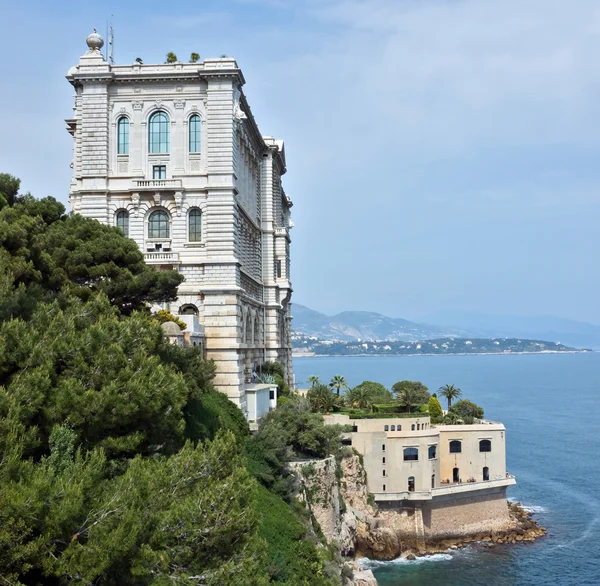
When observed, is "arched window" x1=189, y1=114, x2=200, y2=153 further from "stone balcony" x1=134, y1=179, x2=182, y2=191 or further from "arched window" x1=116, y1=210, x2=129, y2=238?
"arched window" x1=116, y1=210, x2=129, y2=238

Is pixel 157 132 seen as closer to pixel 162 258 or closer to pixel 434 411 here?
pixel 162 258

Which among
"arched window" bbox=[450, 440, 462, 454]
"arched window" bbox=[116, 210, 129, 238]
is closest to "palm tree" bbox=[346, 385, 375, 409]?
"arched window" bbox=[450, 440, 462, 454]

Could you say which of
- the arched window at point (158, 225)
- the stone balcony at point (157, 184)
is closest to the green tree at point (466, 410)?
the arched window at point (158, 225)

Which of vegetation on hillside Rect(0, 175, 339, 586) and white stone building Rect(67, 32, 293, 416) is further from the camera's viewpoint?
white stone building Rect(67, 32, 293, 416)

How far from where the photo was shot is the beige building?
4953cm

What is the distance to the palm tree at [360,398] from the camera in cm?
5678

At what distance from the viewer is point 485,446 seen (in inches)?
2092

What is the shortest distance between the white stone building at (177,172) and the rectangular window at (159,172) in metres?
0.05

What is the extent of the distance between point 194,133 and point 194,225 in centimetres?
494

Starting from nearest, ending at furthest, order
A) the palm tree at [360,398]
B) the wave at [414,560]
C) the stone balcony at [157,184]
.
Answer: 1. the stone balcony at [157,184]
2. the wave at [414,560]
3. the palm tree at [360,398]

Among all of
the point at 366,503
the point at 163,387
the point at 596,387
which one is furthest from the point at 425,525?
the point at 596,387

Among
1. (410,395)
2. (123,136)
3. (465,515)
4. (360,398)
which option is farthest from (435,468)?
(123,136)

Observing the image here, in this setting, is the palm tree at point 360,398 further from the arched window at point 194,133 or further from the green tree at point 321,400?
the arched window at point 194,133

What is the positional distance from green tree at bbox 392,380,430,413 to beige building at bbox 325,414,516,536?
181 inches
